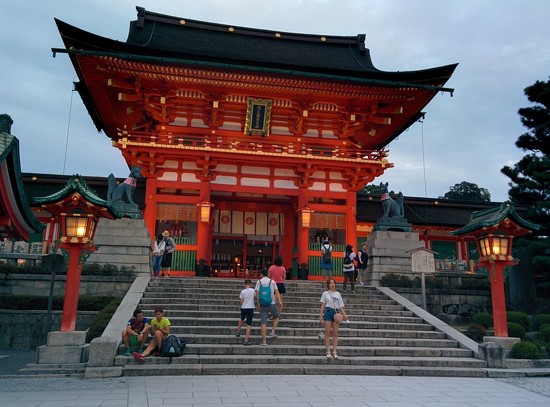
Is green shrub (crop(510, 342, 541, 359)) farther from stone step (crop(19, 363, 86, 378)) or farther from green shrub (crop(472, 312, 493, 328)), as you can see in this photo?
stone step (crop(19, 363, 86, 378))

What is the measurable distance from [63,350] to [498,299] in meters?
11.0

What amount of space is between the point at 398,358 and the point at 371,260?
7.30 meters

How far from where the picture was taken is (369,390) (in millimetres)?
7980

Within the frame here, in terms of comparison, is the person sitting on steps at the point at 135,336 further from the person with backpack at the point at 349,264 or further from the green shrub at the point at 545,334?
the green shrub at the point at 545,334

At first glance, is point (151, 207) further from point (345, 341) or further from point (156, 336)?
point (345, 341)

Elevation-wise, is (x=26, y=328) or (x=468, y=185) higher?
(x=468, y=185)

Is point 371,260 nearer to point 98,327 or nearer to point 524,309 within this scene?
point 524,309

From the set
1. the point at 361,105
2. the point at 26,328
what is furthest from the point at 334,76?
the point at 26,328

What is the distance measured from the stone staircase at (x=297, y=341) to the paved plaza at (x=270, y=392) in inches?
19.2

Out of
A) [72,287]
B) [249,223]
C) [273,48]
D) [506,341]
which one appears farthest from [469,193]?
[72,287]

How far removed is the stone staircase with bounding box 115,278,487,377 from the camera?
9.37 meters

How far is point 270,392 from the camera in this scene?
757 cm

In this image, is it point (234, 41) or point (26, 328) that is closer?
point (26, 328)

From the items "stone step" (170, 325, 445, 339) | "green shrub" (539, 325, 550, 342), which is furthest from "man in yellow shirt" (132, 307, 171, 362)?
"green shrub" (539, 325, 550, 342)
